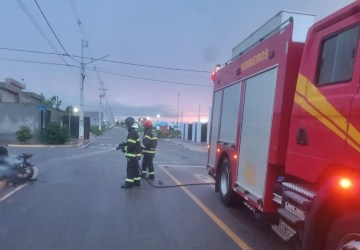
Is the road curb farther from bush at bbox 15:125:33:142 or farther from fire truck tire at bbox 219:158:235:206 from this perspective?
bush at bbox 15:125:33:142

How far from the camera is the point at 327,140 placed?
13.9 feet

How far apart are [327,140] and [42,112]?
33098 mm

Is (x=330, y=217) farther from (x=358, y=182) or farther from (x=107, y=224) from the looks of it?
(x=107, y=224)

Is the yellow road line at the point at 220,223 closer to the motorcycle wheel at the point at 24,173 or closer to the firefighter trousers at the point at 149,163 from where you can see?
the firefighter trousers at the point at 149,163

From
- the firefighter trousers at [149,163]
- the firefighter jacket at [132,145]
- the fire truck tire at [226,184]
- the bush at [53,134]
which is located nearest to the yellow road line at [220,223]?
the fire truck tire at [226,184]

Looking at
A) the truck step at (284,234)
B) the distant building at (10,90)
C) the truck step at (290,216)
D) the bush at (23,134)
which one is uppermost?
the distant building at (10,90)

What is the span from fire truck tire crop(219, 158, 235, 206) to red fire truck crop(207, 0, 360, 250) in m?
0.48

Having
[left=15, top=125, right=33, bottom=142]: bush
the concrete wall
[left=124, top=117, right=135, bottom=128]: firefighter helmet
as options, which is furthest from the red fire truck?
the concrete wall

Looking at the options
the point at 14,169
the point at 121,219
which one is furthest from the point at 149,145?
the point at 121,219

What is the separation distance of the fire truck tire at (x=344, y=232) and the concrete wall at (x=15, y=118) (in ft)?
110

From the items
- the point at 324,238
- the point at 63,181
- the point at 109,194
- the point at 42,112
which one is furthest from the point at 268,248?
the point at 42,112

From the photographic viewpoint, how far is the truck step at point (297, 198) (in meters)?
4.43

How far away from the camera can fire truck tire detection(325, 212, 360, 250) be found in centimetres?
352

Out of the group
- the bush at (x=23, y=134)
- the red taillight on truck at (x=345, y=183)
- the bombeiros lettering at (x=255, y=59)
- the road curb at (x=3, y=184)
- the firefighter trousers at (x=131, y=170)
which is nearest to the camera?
the red taillight on truck at (x=345, y=183)
